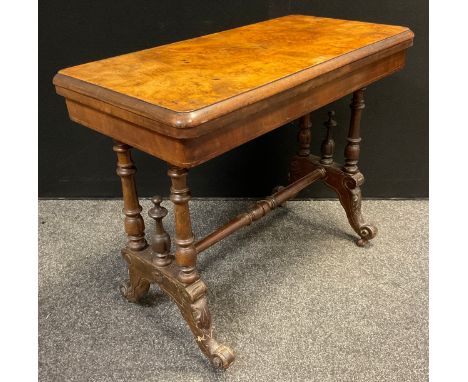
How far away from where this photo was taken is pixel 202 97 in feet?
4.17

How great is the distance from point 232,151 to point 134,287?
0.97m

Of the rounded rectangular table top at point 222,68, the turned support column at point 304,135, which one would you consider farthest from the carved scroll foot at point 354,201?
the rounded rectangular table top at point 222,68

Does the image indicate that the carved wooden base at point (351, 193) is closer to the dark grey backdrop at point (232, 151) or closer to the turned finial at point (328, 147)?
the turned finial at point (328, 147)

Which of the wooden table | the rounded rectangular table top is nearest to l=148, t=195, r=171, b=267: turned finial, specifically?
the wooden table

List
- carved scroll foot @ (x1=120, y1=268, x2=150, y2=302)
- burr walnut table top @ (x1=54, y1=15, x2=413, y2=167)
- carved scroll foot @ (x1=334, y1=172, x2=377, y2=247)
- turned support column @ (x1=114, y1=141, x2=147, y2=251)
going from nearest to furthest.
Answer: burr walnut table top @ (x1=54, y1=15, x2=413, y2=167) < turned support column @ (x1=114, y1=141, x2=147, y2=251) < carved scroll foot @ (x1=120, y1=268, x2=150, y2=302) < carved scroll foot @ (x1=334, y1=172, x2=377, y2=247)

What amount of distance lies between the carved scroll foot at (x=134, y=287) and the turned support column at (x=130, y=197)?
5.1 inches

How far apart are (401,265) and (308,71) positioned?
1.01m

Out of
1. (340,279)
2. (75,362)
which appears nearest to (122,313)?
(75,362)

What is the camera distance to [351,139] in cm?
212

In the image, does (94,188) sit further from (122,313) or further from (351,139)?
(351,139)

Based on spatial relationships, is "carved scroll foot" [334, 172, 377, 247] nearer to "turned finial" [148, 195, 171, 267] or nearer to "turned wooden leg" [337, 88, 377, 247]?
"turned wooden leg" [337, 88, 377, 247]

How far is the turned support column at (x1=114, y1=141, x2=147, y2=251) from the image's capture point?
155cm

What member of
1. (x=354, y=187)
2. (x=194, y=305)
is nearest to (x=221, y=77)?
(x=194, y=305)

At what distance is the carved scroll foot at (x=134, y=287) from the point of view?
5.99 ft
